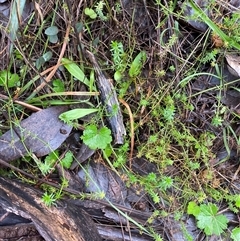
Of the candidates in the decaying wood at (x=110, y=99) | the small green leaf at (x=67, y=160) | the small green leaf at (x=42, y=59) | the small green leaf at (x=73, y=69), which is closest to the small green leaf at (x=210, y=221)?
the decaying wood at (x=110, y=99)

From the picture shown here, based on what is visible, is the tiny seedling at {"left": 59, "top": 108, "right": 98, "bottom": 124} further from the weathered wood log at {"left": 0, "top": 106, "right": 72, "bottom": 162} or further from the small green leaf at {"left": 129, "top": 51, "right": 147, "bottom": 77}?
the small green leaf at {"left": 129, "top": 51, "right": 147, "bottom": 77}

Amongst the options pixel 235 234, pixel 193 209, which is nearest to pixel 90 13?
pixel 193 209

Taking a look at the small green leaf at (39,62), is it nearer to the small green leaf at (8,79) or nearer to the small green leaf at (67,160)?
the small green leaf at (8,79)

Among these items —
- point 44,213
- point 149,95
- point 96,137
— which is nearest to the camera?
point 44,213

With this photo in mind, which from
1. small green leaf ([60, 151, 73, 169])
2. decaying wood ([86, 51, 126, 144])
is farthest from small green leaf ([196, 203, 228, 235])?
small green leaf ([60, 151, 73, 169])

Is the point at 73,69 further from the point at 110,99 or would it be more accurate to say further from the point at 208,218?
the point at 208,218

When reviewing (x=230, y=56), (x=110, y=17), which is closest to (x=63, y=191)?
(x=110, y=17)
